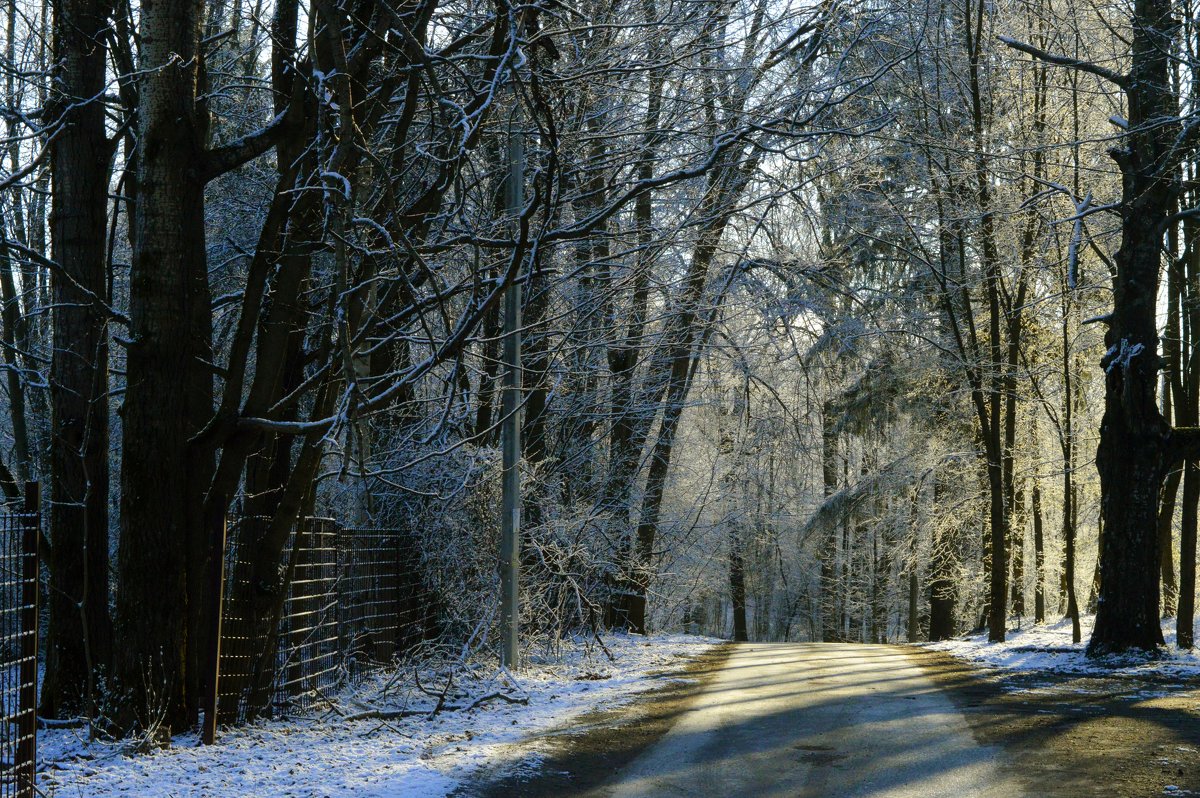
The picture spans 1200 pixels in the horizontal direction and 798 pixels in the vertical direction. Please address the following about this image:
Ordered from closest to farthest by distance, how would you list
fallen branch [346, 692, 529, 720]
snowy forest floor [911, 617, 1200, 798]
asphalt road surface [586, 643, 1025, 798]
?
asphalt road surface [586, 643, 1025, 798]
snowy forest floor [911, 617, 1200, 798]
fallen branch [346, 692, 529, 720]

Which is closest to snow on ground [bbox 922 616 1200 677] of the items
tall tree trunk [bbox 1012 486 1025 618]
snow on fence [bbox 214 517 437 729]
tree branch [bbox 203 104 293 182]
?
tall tree trunk [bbox 1012 486 1025 618]

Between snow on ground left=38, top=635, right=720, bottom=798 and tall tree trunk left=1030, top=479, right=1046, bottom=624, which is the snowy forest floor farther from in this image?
tall tree trunk left=1030, top=479, right=1046, bottom=624

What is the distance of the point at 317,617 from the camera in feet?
33.0

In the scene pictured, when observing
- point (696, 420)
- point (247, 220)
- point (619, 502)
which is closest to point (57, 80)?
point (247, 220)

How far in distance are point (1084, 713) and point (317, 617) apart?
23.2 feet

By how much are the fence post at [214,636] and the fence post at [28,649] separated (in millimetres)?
2037

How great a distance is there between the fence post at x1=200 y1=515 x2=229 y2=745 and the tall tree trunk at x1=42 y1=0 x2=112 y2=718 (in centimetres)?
260

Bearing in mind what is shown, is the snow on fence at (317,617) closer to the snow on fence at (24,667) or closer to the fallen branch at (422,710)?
the fallen branch at (422,710)

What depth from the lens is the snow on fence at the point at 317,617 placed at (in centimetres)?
869

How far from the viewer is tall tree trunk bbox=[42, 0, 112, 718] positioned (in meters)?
10.1

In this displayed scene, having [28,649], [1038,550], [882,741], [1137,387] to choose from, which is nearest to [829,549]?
[1038,550]

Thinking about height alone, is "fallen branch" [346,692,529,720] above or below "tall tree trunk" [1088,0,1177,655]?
below

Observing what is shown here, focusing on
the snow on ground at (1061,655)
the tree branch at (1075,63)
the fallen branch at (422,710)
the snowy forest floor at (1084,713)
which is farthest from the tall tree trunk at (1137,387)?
the fallen branch at (422,710)

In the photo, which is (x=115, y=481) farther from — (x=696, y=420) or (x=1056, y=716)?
(x=1056, y=716)
